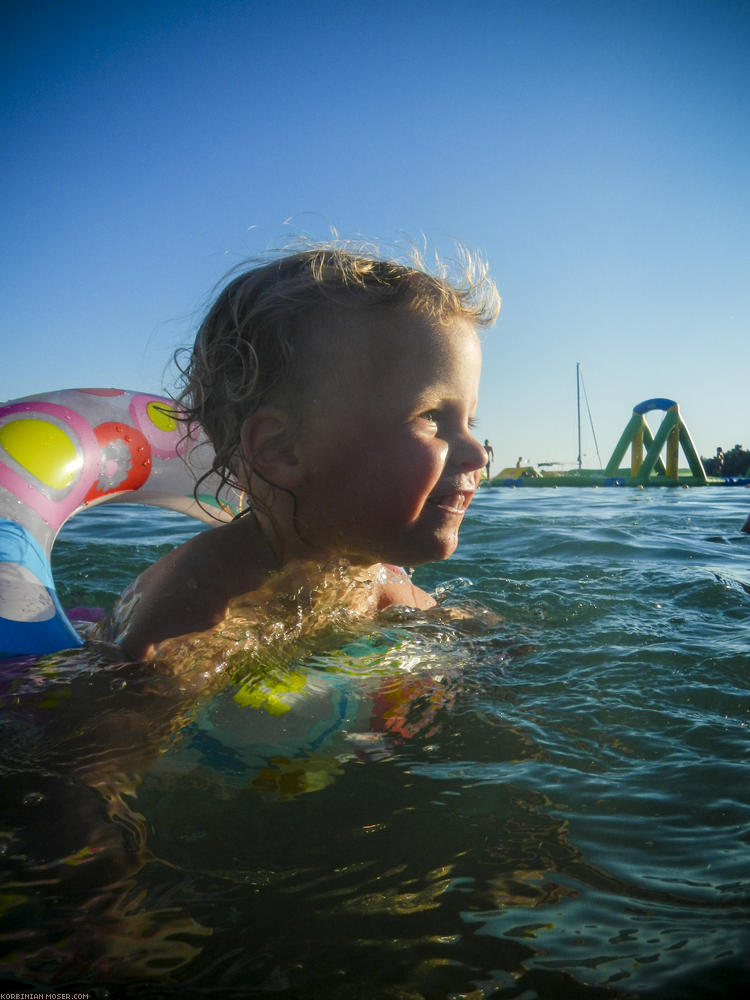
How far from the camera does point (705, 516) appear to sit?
21.5ft

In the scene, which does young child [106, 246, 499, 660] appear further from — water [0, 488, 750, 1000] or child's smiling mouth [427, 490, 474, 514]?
water [0, 488, 750, 1000]

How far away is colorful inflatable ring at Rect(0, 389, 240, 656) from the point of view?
178 centimetres

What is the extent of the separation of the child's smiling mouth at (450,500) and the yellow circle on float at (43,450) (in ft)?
4.51

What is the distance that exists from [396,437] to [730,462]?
2363 centimetres

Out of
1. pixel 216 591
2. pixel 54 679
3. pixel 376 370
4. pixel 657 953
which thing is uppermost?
pixel 376 370

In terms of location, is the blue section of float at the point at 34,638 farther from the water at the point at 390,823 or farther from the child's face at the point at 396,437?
the child's face at the point at 396,437

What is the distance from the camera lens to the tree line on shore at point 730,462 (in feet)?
71.0

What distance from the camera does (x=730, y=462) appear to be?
2219 cm

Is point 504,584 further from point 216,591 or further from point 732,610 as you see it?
point 216,591

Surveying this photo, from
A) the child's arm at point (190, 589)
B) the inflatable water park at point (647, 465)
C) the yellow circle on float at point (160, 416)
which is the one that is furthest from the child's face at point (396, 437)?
the inflatable water park at point (647, 465)

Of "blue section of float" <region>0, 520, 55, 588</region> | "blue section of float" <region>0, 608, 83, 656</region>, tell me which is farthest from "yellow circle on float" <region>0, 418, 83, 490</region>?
"blue section of float" <region>0, 608, 83, 656</region>

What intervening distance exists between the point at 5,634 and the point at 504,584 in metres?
2.19

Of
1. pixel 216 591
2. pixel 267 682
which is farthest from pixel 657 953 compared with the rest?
pixel 216 591

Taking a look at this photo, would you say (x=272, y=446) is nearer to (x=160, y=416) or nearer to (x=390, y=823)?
(x=390, y=823)
